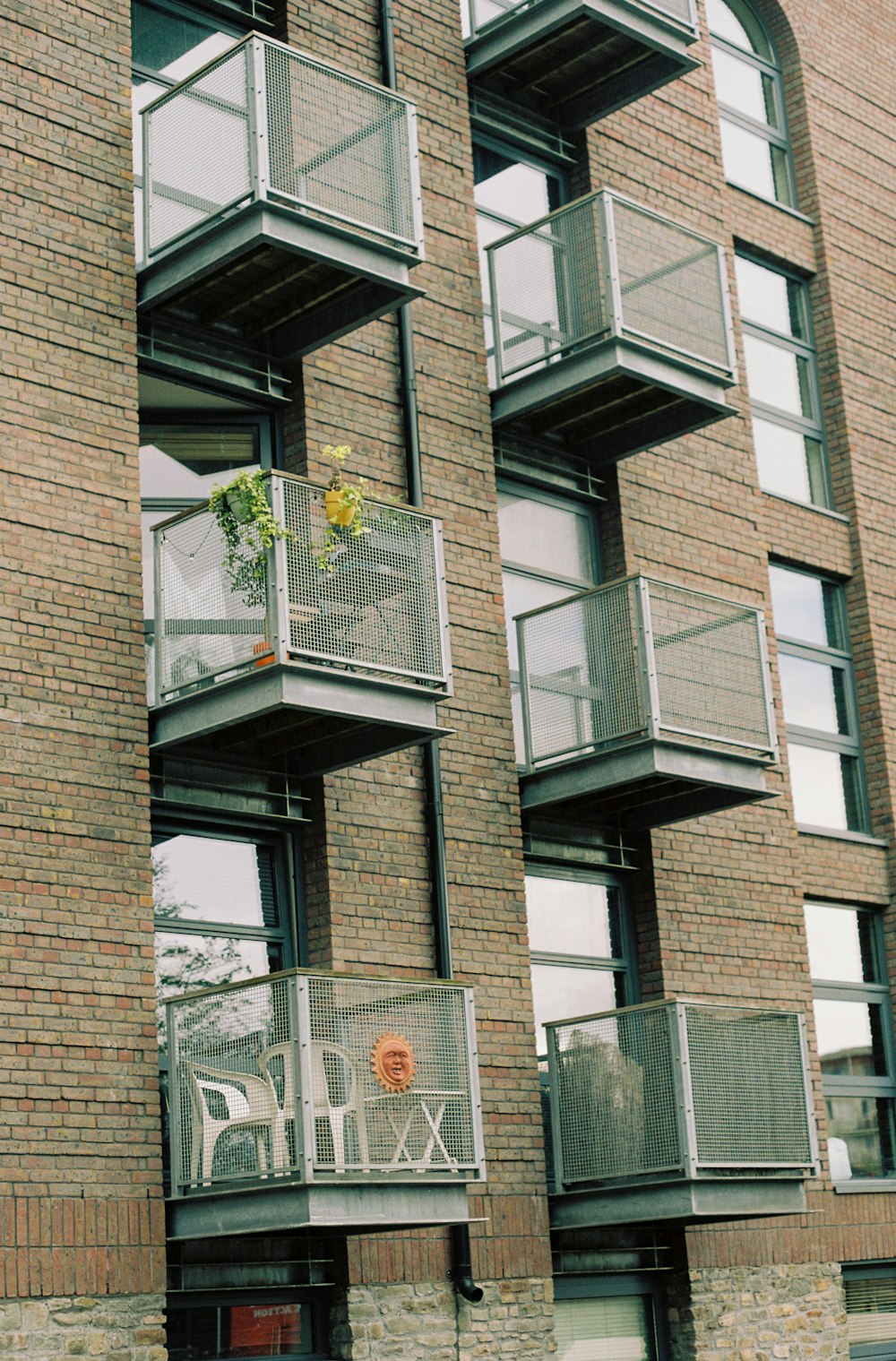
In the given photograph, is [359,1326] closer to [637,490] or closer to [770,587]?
[637,490]

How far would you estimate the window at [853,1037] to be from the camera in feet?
54.7

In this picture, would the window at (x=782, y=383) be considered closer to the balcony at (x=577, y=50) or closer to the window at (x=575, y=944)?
the balcony at (x=577, y=50)

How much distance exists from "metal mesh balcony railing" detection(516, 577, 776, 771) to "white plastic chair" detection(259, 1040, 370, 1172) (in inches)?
160

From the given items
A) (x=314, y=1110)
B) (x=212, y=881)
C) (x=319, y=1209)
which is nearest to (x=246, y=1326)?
(x=319, y=1209)

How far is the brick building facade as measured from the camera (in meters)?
A: 11.1

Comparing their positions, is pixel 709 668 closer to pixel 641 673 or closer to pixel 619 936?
pixel 641 673

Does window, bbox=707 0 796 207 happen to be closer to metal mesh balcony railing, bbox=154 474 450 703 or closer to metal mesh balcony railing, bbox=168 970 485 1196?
metal mesh balcony railing, bbox=154 474 450 703

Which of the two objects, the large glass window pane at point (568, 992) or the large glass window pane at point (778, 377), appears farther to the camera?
the large glass window pane at point (778, 377)

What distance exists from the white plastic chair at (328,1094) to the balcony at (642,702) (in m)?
3.96

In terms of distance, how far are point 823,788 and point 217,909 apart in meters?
7.56

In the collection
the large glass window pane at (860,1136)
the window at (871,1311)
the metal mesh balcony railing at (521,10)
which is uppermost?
the metal mesh balcony railing at (521,10)

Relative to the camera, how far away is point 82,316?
12531mm

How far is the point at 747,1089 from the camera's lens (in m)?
13.0

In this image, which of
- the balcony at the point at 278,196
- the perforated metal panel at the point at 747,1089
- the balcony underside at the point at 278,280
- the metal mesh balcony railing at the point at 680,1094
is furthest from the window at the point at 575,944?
the balcony at the point at 278,196
